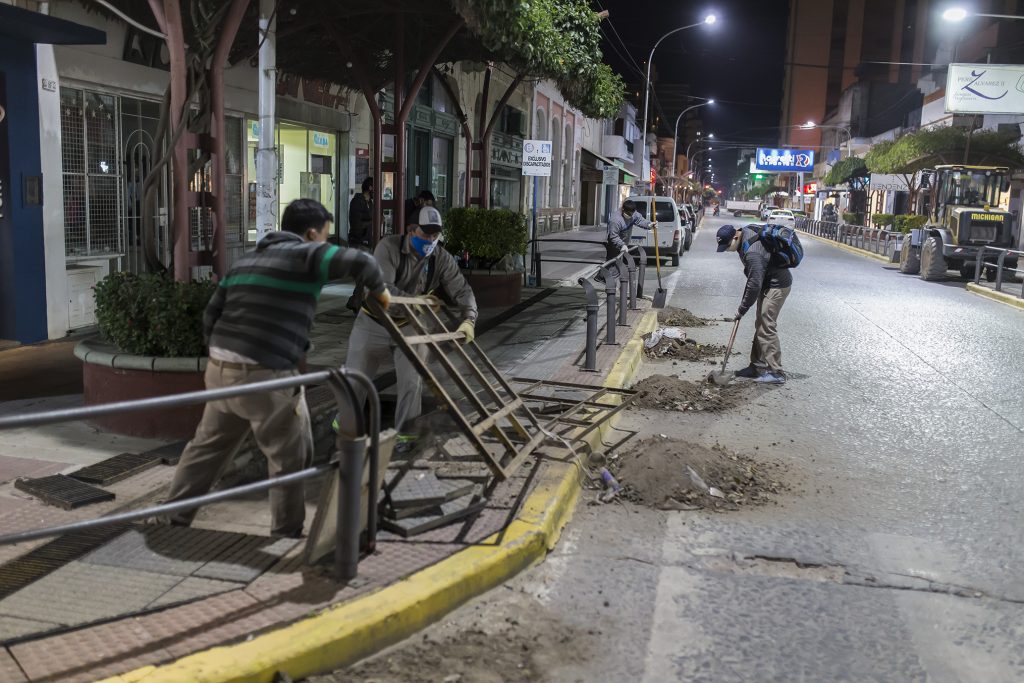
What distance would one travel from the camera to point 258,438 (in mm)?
4391

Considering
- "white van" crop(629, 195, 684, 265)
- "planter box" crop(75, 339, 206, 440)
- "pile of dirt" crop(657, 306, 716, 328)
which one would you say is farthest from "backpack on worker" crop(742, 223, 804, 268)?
"white van" crop(629, 195, 684, 265)

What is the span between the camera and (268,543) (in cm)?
448

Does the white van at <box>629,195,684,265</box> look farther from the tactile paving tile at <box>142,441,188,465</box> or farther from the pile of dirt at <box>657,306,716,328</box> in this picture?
the tactile paving tile at <box>142,441,188,465</box>

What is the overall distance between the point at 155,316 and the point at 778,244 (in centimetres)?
643

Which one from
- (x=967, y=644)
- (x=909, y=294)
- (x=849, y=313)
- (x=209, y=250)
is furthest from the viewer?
(x=909, y=294)

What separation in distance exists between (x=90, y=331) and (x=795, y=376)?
26.3 feet

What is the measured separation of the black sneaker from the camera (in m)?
9.87

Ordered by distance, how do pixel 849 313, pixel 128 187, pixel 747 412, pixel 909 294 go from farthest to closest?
pixel 909 294
pixel 849 313
pixel 128 187
pixel 747 412

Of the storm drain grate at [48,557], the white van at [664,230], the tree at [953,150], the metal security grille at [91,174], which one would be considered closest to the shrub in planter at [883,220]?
the tree at [953,150]

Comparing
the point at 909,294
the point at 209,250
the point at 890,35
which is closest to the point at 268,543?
the point at 209,250

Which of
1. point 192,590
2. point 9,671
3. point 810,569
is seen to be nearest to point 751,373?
point 810,569

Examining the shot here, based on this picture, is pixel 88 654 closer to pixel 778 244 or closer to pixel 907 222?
pixel 778 244

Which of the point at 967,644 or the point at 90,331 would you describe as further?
the point at 90,331

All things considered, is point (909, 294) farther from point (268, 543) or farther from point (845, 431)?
point (268, 543)
